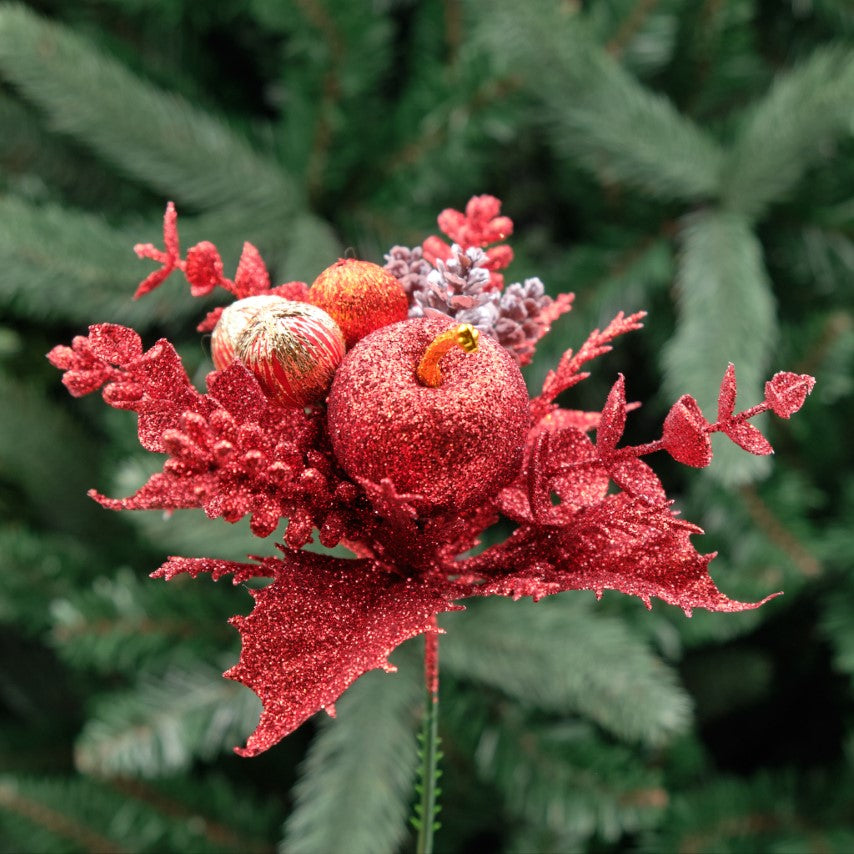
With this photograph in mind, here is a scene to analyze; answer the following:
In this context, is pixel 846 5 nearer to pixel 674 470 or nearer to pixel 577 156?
pixel 577 156

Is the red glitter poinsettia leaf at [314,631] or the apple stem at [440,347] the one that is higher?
the apple stem at [440,347]

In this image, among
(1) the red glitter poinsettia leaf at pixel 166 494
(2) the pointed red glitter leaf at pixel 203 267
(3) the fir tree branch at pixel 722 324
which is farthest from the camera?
(3) the fir tree branch at pixel 722 324

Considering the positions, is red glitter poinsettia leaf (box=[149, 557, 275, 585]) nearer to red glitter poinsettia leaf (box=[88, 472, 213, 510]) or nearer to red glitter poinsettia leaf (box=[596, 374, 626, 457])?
red glitter poinsettia leaf (box=[88, 472, 213, 510])

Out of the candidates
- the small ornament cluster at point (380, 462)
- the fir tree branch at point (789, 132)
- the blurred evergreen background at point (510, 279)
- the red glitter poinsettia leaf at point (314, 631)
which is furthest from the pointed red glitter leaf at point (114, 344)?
the fir tree branch at point (789, 132)

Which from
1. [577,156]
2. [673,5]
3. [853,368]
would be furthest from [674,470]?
[673,5]

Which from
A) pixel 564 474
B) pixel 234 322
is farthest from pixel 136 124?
pixel 564 474

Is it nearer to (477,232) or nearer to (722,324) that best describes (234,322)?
(477,232)

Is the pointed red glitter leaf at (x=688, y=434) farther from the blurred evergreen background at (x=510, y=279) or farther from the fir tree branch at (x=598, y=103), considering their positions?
the fir tree branch at (x=598, y=103)

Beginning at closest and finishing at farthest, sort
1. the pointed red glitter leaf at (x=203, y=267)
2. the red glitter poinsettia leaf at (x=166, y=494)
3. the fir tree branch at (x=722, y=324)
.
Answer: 1. the red glitter poinsettia leaf at (x=166, y=494)
2. the pointed red glitter leaf at (x=203, y=267)
3. the fir tree branch at (x=722, y=324)
